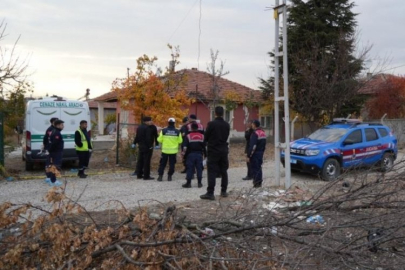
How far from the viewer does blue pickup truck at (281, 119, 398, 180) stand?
36.4 feet

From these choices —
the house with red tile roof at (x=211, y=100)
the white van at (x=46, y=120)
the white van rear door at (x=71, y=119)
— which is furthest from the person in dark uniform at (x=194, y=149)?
the house with red tile roof at (x=211, y=100)

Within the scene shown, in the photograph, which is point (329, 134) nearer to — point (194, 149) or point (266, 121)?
point (194, 149)

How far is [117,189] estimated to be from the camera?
9695 millimetres

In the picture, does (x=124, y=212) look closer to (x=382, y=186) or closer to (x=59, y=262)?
(x=59, y=262)

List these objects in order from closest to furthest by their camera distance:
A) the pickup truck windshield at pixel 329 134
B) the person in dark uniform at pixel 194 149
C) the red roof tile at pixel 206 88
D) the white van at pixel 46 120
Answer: the person in dark uniform at pixel 194 149
the pickup truck windshield at pixel 329 134
the white van at pixel 46 120
the red roof tile at pixel 206 88

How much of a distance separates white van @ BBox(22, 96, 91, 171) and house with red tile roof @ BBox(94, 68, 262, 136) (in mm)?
7819

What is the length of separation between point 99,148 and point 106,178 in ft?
21.6

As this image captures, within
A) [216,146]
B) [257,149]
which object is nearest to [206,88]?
[257,149]

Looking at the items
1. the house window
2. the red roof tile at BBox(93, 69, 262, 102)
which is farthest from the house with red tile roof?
the house window

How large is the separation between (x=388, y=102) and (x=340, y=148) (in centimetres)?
1977

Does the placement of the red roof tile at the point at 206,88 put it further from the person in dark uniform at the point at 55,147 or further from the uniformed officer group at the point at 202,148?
the person in dark uniform at the point at 55,147

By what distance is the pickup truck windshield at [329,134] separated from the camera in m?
11.7

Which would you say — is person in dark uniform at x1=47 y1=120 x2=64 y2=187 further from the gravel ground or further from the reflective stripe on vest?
the reflective stripe on vest

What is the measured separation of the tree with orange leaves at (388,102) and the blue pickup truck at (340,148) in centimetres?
1668
